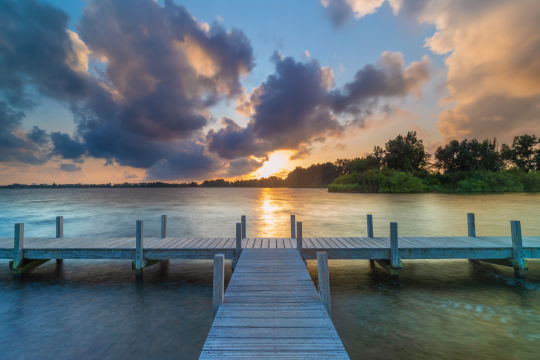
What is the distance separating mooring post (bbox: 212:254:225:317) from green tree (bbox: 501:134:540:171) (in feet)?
328

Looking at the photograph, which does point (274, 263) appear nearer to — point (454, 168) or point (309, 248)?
point (309, 248)

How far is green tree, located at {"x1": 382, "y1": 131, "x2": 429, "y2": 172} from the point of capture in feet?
262

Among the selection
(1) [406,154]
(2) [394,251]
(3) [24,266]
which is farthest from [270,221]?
(1) [406,154]

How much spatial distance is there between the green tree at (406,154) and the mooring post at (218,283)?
86389 millimetres

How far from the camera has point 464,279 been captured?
952cm

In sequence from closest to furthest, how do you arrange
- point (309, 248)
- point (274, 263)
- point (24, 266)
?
point (274, 263)
point (309, 248)
point (24, 266)

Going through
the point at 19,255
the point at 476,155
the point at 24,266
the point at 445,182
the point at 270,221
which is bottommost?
the point at 270,221

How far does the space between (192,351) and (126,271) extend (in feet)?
20.7

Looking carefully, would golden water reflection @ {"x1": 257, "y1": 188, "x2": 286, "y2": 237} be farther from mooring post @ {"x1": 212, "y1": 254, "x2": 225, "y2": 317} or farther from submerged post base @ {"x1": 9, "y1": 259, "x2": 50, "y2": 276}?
mooring post @ {"x1": 212, "y1": 254, "x2": 225, "y2": 317}

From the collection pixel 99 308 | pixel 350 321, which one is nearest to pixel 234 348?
pixel 350 321

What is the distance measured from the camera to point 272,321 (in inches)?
167

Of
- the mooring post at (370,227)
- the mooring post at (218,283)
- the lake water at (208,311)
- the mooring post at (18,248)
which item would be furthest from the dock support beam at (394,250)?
the mooring post at (18,248)

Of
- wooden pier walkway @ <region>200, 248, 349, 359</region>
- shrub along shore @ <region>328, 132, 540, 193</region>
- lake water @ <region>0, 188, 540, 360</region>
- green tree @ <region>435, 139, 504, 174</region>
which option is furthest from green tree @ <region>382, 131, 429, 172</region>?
wooden pier walkway @ <region>200, 248, 349, 359</region>

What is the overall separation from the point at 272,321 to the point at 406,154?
288ft
